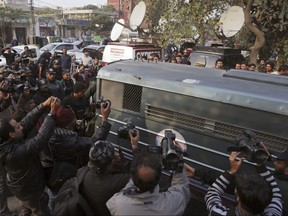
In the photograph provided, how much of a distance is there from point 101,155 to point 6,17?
37.6 meters

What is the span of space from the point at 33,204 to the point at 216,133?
2082 mm

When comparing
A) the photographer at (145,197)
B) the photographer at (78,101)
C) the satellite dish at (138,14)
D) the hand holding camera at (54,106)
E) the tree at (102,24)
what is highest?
the satellite dish at (138,14)

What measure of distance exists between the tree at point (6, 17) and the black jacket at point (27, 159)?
3563 centimetres

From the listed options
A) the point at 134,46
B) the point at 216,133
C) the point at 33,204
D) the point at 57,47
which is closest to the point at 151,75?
the point at 216,133

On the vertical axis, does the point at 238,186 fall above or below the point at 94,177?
above

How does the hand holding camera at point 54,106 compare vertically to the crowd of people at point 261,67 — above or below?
above

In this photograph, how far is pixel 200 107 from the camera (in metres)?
3.55

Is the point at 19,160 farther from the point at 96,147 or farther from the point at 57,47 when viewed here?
the point at 57,47

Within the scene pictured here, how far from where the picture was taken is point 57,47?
61.0 ft

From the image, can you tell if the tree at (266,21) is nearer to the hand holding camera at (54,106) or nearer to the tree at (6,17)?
the hand holding camera at (54,106)

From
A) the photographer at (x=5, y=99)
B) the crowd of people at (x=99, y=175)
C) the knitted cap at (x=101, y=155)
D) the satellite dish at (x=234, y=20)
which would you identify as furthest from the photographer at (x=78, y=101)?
the satellite dish at (x=234, y=20)

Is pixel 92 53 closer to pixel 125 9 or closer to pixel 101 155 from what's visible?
pixel 101 155

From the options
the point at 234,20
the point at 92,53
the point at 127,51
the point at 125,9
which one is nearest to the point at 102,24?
the point at 125,9

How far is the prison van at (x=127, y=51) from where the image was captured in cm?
1043
